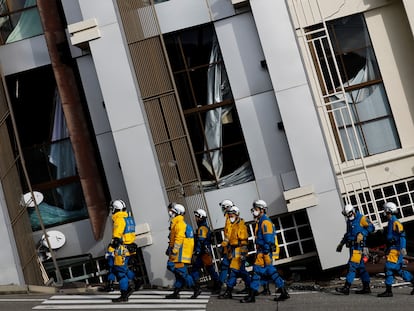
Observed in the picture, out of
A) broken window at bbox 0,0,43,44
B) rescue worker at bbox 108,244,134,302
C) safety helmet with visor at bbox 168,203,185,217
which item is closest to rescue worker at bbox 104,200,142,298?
rescue worker at bbox 108,244,134,302

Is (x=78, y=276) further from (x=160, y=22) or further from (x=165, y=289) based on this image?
(x=160, y=22)

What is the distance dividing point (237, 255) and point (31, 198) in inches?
224

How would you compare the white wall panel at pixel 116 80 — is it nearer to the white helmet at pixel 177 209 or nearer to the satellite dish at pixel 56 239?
the white helmet at pixel 177 209

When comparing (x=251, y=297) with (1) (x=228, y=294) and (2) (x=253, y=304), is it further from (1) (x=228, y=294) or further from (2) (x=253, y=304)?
(1) (x=228, y=294)

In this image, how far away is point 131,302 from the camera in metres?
18.9

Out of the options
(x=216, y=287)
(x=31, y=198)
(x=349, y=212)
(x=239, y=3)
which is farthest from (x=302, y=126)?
(x=31, y=198)

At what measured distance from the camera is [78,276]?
22625 mm

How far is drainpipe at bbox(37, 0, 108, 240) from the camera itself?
22016mm

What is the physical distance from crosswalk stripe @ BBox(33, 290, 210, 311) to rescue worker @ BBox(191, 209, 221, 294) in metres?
0.52

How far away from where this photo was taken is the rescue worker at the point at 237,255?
62.1 feet

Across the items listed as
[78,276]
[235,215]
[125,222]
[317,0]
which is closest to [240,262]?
[235,215]

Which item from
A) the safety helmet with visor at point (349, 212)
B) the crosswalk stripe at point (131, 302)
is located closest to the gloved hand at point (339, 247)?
the safety helmet with visor at point (349, 212)

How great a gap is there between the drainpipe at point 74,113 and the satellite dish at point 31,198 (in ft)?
4.01

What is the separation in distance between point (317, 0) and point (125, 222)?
23.4ft
